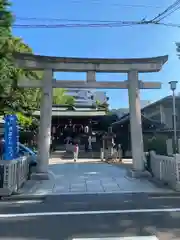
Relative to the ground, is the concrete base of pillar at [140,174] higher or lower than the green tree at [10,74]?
lower

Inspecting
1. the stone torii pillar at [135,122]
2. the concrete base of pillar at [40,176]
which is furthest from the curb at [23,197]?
the stone torii pillar at [135,122]

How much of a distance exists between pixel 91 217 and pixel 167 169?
18.4ft

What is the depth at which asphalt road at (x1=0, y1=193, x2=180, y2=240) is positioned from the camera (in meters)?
5.73

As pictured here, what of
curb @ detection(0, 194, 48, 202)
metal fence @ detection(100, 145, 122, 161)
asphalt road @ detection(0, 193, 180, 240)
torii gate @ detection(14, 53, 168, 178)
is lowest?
asphalt road @ detection(0, 193, 180, 240)

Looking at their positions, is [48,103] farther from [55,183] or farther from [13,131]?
[55,183]

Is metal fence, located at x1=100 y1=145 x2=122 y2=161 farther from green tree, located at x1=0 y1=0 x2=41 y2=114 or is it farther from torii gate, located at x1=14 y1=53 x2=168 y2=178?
torii gate, located at x1=14 y1=53 x2=168 y2=178

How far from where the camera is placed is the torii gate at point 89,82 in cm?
1374

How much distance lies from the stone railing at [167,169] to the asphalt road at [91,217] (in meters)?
0.96

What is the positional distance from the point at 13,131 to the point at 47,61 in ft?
11.3

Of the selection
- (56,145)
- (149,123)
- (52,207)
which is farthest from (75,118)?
(52,207)

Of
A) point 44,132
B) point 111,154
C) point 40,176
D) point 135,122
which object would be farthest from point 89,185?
point 111,154

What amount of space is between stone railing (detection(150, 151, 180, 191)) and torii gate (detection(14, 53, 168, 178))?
2.00 feet

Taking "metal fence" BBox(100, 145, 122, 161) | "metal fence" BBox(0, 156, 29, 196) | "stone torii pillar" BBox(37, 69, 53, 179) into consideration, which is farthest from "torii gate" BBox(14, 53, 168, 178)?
"metal fence" BBox(100, 145, 122, 161)

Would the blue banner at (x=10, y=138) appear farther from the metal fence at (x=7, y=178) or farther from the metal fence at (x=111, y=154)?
the metal fence at (x=111, y=154)
